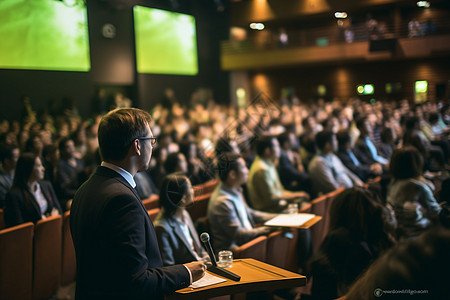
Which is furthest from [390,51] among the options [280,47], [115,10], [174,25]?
[280,47]

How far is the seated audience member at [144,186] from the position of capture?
4402 mm

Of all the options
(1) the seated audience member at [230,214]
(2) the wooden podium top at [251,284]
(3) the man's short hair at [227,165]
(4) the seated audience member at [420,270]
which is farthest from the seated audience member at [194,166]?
(4) the seated audience member at [420,270]

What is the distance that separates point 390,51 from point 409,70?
43cm

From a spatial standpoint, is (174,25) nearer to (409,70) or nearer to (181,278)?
(409,70)

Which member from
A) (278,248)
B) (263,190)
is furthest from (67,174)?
(278,248)

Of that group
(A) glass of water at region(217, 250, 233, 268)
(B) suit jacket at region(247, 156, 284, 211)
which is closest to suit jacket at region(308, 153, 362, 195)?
(B) suit jacket at region(247, 156, 284, 211)

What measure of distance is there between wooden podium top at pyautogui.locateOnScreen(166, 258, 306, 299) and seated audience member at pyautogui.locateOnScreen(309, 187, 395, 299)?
1.66 ft

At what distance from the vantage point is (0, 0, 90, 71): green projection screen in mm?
5895

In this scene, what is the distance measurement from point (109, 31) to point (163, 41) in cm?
211

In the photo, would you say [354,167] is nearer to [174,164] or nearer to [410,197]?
[410,197]

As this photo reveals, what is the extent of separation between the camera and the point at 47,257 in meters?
2.96

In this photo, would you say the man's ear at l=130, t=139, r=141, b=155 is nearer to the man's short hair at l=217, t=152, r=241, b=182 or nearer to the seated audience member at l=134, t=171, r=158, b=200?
the man's short hair at l=217, t=152, r=241, b=182

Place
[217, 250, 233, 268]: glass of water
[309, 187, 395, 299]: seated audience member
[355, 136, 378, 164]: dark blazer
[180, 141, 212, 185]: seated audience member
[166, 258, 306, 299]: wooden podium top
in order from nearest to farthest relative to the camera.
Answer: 1. [166, 258, 306, 299]: wooden podium top
2. [217, 250, 233, 268]: glass of water
3. [309, 187, 395, 299]: seated audience member
4. [180, 141, 212, 185]: seated audience member
5. [355, 136, 378, 164]: dark blazer

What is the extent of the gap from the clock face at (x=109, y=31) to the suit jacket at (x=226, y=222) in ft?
31.7
